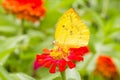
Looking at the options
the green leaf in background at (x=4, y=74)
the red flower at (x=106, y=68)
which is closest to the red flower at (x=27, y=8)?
the red flower at (x=106, y=68)

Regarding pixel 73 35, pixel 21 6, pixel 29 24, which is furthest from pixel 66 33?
pixel 29 24

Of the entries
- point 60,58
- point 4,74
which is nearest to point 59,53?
point 60,58

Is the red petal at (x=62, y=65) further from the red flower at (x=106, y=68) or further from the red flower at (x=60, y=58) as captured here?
the red flower at (x=106, y=68)

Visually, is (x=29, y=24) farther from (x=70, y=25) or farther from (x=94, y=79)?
(x=70, y=25)

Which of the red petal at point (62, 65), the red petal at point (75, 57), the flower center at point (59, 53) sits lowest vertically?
the red petal at point (62, 65)

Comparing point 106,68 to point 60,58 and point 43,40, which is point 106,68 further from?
point 60,58

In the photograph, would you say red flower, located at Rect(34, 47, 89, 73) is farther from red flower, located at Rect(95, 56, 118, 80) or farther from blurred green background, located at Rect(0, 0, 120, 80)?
red flower, located at Rect(95, 56, 118, 80)
